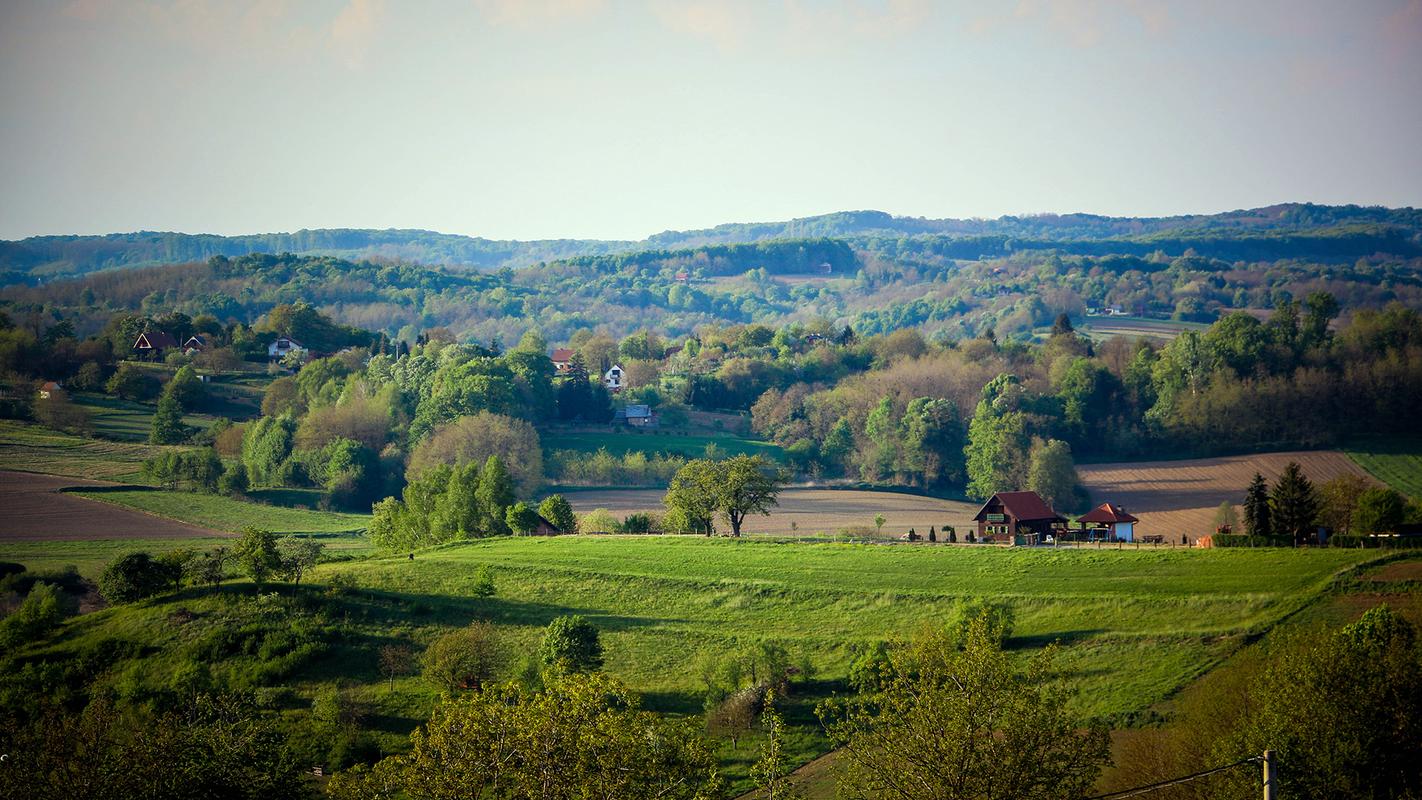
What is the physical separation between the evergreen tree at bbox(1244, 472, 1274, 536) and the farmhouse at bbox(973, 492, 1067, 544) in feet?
39.8

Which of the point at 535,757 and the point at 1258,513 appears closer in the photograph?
the point at 535,757

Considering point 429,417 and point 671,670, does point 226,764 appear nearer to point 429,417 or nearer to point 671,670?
point 671,670

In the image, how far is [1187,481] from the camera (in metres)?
99.7

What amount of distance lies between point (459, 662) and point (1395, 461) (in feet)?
279

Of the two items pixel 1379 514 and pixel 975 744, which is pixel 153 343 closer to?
pixel 1379 514

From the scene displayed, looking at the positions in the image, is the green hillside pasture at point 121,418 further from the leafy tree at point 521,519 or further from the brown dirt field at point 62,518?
the leafy tree at point 521,519

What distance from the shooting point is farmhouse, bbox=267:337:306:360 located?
142 m

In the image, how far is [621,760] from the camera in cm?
2253

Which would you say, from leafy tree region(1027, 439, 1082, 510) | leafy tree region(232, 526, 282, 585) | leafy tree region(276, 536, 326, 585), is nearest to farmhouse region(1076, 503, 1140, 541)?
leafy tree region(1027, 439, 1082, 510)

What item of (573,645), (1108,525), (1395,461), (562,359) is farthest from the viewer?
(562,359)

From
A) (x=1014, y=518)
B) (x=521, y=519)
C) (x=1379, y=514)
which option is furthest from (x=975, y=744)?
(x=521, y=519)

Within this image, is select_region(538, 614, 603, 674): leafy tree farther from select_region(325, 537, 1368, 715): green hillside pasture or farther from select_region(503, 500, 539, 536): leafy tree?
select_region(503, 500, 539, 536): leafy tree

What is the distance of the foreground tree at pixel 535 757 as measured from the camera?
21.9 m

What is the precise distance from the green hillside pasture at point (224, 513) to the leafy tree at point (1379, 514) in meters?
62.7
